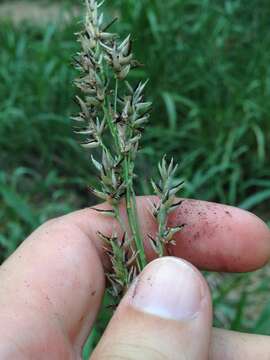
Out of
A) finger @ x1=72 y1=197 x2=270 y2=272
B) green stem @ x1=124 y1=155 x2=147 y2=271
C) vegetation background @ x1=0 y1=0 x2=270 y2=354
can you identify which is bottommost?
vegetation background @ x1=0 y1=0 x2=270 y2=354

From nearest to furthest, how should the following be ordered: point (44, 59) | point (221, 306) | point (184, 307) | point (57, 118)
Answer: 1. point (184, 307)
2. point (221, 306)
3. point (57, 118)
4. point (44, 59)

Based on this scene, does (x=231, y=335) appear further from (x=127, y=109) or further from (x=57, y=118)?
(x=57, y=118)

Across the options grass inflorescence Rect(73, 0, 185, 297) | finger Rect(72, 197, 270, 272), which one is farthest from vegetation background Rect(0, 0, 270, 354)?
grass inflorescence Rect(73, 0, 185, 297)

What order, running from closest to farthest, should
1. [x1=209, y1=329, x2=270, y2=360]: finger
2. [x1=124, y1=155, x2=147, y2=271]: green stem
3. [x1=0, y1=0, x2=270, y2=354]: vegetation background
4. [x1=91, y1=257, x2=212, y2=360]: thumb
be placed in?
[x1=91, y1=257, x2=212, y2=360]: thumb, [x1=124, y1=155, x2=147, y2=271]: green stem, [x1=209, y1=329, x2=270, y2=360]: finger, [x1=0, y1=0, x2=270, y2=354]: vegetation background

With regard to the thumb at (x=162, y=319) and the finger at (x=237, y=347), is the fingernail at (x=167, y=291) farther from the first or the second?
the finger at (x=237, y=347)

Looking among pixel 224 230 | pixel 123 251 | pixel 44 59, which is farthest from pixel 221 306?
pixel 44 59

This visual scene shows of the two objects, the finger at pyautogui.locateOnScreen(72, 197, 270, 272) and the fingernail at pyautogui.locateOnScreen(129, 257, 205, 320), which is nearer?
the fingernail at pyautogui.locateOnScreen(129, 257, 205, 320)

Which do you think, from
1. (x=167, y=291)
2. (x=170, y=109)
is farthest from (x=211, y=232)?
(x=170, y=109)

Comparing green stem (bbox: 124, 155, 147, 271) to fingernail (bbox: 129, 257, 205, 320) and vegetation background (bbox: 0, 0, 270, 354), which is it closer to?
fingernail (bbox: 129, 257, 205, 320)
